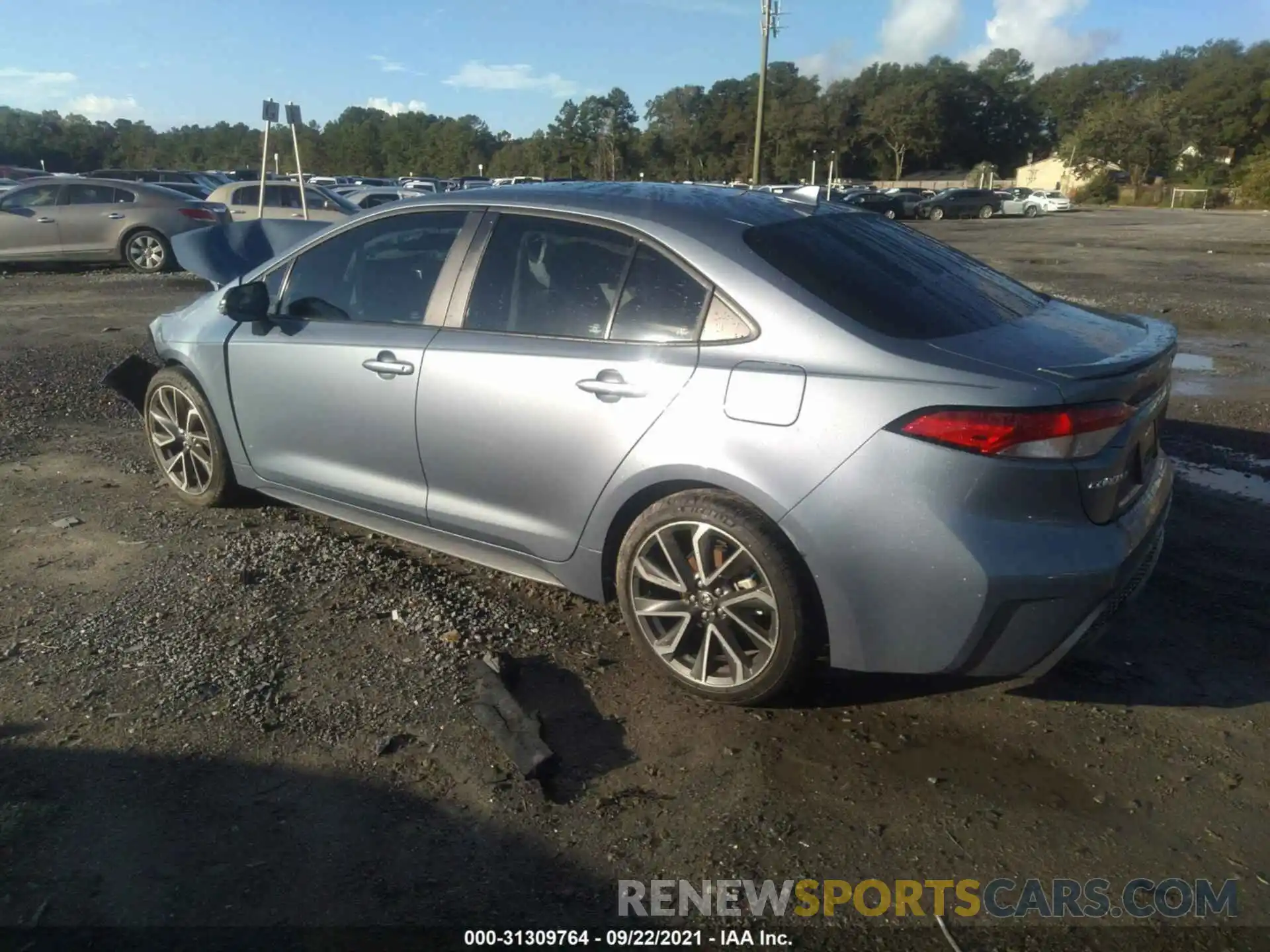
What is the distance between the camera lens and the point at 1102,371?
3002 mm

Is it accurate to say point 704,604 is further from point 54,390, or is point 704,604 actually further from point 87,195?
point 87,195

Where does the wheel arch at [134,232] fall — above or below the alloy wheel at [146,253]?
above

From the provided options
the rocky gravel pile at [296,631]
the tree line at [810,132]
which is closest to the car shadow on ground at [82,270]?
the rocky gravel pile at [296,631]

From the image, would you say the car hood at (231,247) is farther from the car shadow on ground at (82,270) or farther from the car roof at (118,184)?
the car roof at (118,184)

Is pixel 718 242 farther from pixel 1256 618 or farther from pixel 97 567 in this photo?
pixel 97 567

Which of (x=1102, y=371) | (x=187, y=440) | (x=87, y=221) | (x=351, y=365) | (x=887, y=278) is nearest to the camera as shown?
(x=1102, y=371)

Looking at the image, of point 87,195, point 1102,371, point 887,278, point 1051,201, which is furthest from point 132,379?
point 1051,201

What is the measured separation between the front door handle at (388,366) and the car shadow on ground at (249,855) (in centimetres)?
158

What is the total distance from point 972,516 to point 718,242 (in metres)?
1.23

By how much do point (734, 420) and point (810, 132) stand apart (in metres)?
88.9

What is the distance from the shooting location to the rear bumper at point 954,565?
288cm

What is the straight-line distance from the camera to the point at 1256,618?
3963 mm

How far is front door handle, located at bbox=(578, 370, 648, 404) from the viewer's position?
11.0ft

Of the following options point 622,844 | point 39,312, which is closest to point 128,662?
point 622,844
